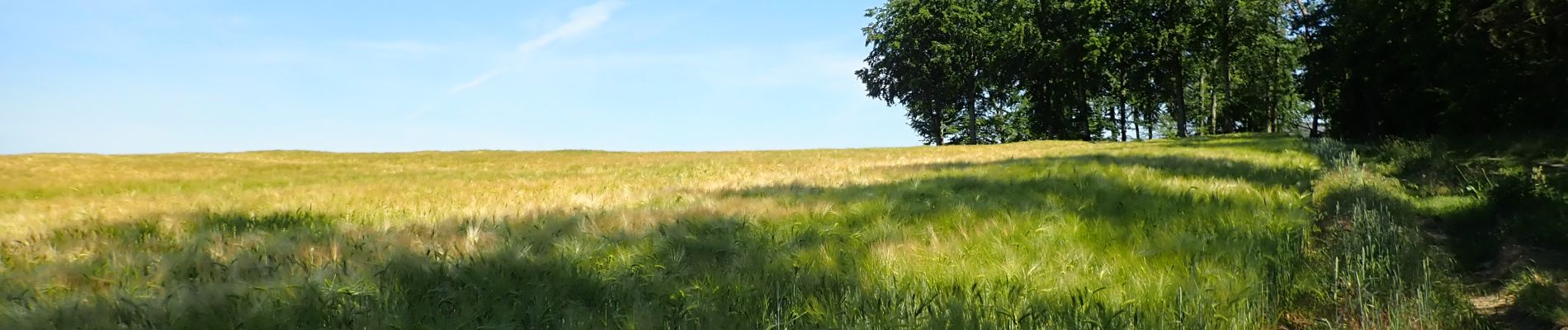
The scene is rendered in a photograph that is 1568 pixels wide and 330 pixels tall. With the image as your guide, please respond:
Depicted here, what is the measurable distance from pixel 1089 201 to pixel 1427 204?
16.0 ft

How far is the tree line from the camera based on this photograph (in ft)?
66.1

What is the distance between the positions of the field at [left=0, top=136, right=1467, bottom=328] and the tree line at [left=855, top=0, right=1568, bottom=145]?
1091 cm

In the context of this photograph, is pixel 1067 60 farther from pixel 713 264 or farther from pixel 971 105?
pixel 713 264

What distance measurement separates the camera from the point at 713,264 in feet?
13.5

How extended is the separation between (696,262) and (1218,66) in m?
61.5

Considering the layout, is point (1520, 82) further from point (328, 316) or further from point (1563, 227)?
point (328, 316)

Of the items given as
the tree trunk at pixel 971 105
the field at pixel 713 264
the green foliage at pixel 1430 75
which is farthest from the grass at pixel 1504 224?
the tree trunk at pixel 971 105

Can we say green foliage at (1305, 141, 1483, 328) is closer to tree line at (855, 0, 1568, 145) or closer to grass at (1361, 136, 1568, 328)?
grass at (1361, 136, 1568, 328)

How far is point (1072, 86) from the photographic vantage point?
58719 mm

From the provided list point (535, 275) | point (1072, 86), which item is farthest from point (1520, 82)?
point (1072, 86)

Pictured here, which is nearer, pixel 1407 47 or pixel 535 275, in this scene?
pixel 535 275

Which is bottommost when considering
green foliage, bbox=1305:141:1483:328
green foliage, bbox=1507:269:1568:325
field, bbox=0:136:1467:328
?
green foliage, bbox=1507:269:1568:325

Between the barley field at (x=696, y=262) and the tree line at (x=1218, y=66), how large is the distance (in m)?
10.8

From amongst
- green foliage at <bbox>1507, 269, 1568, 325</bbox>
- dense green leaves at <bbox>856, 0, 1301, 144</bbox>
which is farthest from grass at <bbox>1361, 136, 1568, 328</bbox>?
dense green leaves at <bbox>856, 0, 1301, 144</bbox>
